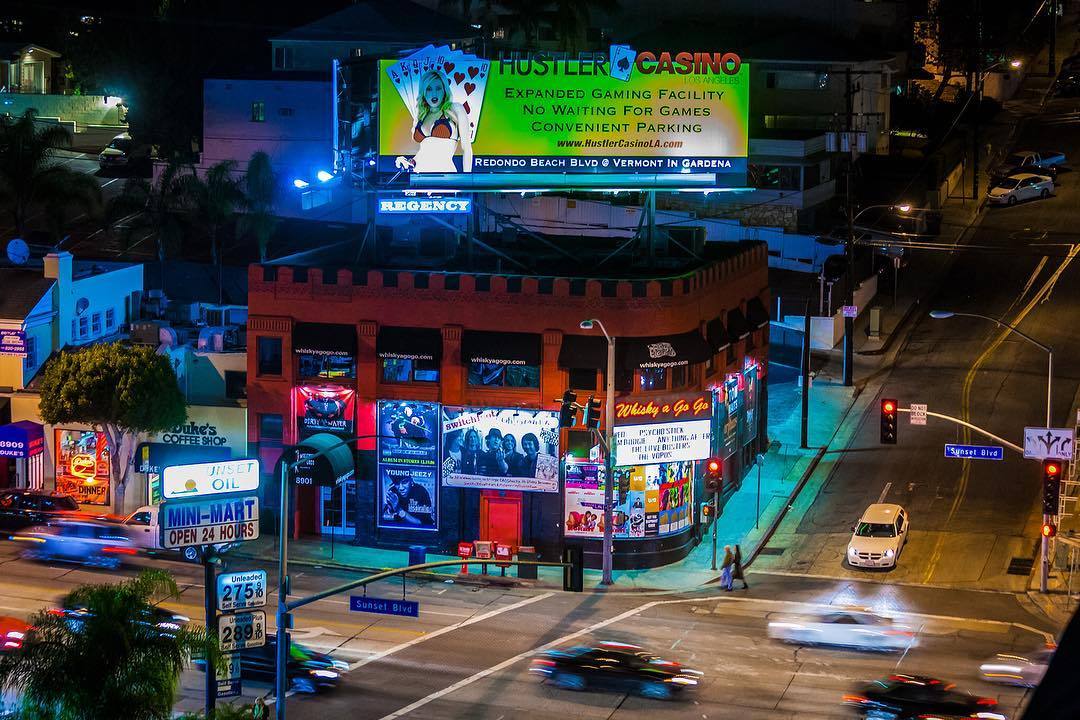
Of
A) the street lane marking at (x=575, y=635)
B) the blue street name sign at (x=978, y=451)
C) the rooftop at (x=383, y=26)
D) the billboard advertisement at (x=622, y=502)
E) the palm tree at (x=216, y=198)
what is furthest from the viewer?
the rooftop at (x=383, y=26)

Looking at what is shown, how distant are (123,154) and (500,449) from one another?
56.6m

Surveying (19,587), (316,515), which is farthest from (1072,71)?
(19,587)

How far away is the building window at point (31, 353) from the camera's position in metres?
63.9

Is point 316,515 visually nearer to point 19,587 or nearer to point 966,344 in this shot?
point 19,587

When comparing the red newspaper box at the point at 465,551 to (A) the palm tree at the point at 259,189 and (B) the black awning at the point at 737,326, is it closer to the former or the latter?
(B) the black awning at the point at 737,326

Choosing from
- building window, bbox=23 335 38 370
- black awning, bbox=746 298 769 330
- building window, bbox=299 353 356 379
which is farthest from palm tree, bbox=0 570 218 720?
black awning, bbox=746 298 769 330

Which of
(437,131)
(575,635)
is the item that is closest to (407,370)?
(437,131)

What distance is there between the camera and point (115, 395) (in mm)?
58844

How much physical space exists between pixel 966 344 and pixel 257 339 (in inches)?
1526

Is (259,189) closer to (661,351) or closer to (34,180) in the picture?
(34,180)

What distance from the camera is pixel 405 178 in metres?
58.8

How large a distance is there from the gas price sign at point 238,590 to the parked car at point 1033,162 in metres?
74.5

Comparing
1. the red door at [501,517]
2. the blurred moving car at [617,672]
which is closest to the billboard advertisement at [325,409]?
the red door at [501,517]

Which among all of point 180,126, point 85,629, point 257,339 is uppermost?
point 180,126
